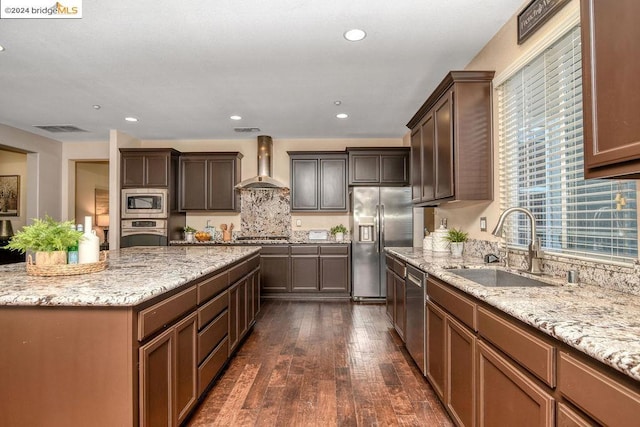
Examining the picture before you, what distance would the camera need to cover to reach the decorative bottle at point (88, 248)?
192 cm

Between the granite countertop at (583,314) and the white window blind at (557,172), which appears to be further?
the white window blind at (557,172)

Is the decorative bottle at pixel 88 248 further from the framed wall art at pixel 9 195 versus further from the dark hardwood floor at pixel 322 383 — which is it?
the framed wall art at pixel 9 195

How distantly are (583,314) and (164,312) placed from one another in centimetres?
174

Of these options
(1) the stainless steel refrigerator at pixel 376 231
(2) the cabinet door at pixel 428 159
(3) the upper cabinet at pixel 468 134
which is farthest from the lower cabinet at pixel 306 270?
(3) the upper cabinet at pixel 468 134

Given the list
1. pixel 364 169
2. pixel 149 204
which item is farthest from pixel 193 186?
pixel 364 169

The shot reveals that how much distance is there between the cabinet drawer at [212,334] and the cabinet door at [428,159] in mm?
2142

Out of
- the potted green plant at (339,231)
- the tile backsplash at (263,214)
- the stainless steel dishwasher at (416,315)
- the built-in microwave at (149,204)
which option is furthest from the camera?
the tile backsplash at (263,214)

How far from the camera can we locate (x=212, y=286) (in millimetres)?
2328

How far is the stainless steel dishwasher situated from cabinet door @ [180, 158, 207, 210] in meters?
3.97

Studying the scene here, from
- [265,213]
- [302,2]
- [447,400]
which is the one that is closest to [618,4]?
[302,2]

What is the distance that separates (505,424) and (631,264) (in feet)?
2.87

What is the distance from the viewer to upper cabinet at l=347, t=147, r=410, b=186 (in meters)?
5.36

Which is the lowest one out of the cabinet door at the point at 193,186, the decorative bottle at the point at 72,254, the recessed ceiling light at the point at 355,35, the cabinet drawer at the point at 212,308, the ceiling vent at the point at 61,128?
the cabinet drawer at the point at 212,308

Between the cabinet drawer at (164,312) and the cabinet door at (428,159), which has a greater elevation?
the cabinet door at (428,159)
